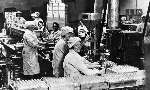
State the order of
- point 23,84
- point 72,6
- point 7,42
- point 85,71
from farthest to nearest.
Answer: point 72,6
point 7,42
point 85,71
point 23,84

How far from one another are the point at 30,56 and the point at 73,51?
9.69ft

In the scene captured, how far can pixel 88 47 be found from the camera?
8477 millimetres

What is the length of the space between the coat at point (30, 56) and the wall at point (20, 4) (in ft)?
24.7

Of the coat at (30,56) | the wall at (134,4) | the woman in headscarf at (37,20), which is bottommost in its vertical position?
the coat at (30,56)

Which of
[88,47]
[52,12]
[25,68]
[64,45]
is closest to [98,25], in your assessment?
[88,47]

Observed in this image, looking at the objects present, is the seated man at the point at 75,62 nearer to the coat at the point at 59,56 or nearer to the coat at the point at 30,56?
the coat at the point at 59,56

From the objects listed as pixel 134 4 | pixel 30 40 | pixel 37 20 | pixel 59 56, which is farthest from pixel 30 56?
pixel 134 4

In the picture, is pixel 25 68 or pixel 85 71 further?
pixel 25 68

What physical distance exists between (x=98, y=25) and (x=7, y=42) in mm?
3128

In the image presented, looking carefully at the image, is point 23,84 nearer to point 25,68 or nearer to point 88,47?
point 25,68

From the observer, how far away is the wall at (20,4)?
14344 millimetres

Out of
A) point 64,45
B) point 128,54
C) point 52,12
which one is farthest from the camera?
point 52,12

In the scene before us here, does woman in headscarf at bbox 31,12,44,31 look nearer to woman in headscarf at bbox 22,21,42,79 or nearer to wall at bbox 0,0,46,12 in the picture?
woman in headscarf at bbox 22,21,42,79

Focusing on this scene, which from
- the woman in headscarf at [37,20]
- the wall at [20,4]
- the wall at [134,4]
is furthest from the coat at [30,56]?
the wall at [134,4]
